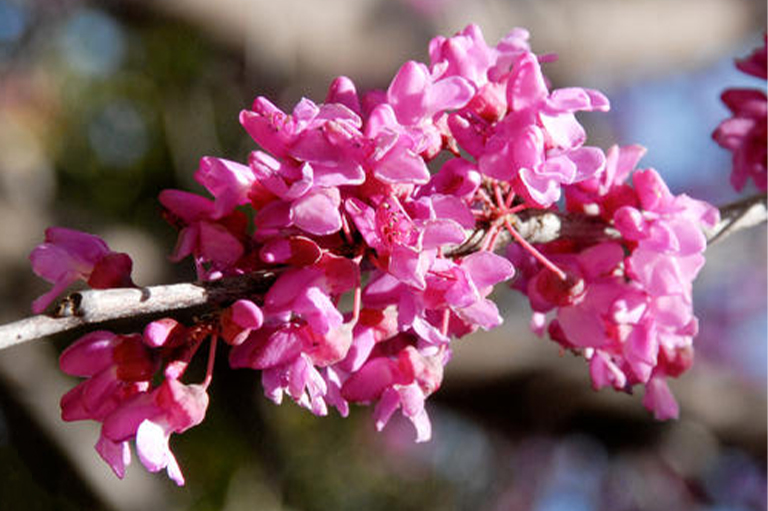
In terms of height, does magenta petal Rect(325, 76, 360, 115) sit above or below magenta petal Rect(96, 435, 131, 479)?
above

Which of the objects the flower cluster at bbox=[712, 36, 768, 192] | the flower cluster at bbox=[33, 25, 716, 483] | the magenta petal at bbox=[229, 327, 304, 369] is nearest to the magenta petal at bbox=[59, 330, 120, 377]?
the flower cluster at bbox=[33, 25, 716, 483]

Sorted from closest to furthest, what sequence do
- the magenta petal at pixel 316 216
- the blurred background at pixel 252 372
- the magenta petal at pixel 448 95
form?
the magenta petal at pixel 316 216 < the magenta petal at pixel 448 95 < the blurred background at pixel 252 372

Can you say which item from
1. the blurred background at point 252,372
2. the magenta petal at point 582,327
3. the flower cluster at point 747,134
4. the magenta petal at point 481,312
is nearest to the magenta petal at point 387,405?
the magenta petal at point 481,312

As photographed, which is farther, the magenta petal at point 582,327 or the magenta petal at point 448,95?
the magenta petal at point 582,327

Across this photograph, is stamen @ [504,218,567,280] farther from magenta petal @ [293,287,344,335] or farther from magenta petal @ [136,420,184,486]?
magenta petal @ [136,420,184,486]

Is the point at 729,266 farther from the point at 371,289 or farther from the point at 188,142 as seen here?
the point at 371,289

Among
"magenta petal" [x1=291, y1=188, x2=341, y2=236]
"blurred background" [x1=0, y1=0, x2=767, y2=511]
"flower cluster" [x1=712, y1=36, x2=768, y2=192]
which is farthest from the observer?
"blurred background" [x1=0, y1=0, x2=767, y2=511]

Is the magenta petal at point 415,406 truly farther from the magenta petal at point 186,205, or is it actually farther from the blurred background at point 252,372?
the blurred background at point 252,372
